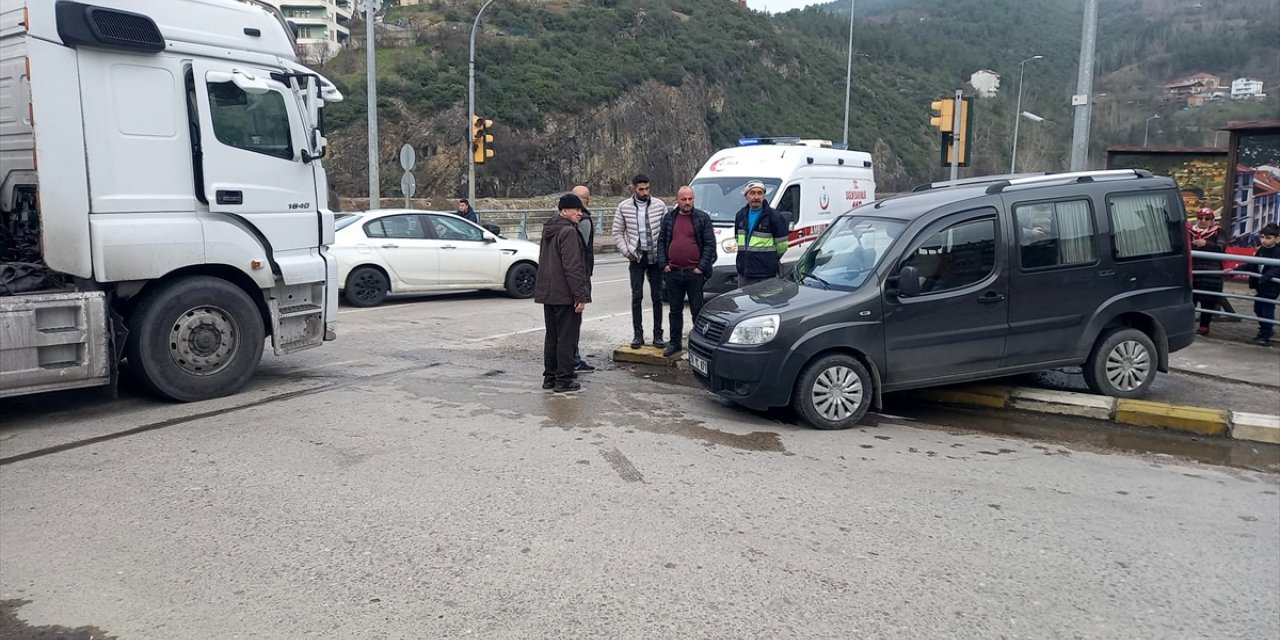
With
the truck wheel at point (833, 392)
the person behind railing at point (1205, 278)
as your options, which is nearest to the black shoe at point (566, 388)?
the truck wheel at point (833, 392)

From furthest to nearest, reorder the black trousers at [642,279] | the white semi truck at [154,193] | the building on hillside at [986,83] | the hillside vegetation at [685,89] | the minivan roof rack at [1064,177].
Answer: the building on hillside at [986,83]
the hillside vegetation at [685,89]
the black trousers at [642,279]
the minivan roof rack at [1064,177]
the white semi truck at [154,193]

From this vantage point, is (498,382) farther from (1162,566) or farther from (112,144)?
(1162,566)

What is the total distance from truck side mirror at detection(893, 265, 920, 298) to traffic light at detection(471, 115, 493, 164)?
18.3 m

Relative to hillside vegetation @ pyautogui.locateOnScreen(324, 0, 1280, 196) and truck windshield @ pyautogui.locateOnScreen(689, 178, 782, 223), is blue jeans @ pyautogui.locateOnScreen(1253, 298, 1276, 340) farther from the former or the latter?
hillside vegetation @ pyautogui.locateOnScreen(324, 0, 1280, 196)

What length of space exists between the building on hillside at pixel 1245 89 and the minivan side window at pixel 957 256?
147 feet

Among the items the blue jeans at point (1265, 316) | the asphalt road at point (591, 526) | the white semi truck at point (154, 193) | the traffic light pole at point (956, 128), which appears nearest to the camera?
the asphalt road at point (591, 526)

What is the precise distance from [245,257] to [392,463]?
9.15 feet

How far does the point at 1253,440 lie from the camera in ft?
22.7

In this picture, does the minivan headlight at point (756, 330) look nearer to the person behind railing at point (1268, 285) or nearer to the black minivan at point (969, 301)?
the black minivan at point (969, 301)

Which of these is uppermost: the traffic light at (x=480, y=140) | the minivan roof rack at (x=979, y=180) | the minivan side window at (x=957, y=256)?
the traffic light at (x=480, y=140)

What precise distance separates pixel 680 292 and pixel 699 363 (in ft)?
5.30

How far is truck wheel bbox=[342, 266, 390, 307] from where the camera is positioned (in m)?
13.3

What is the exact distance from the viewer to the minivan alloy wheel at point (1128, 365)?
757 centimetres

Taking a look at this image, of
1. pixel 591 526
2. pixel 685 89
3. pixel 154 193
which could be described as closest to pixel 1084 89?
pixel 591 526
